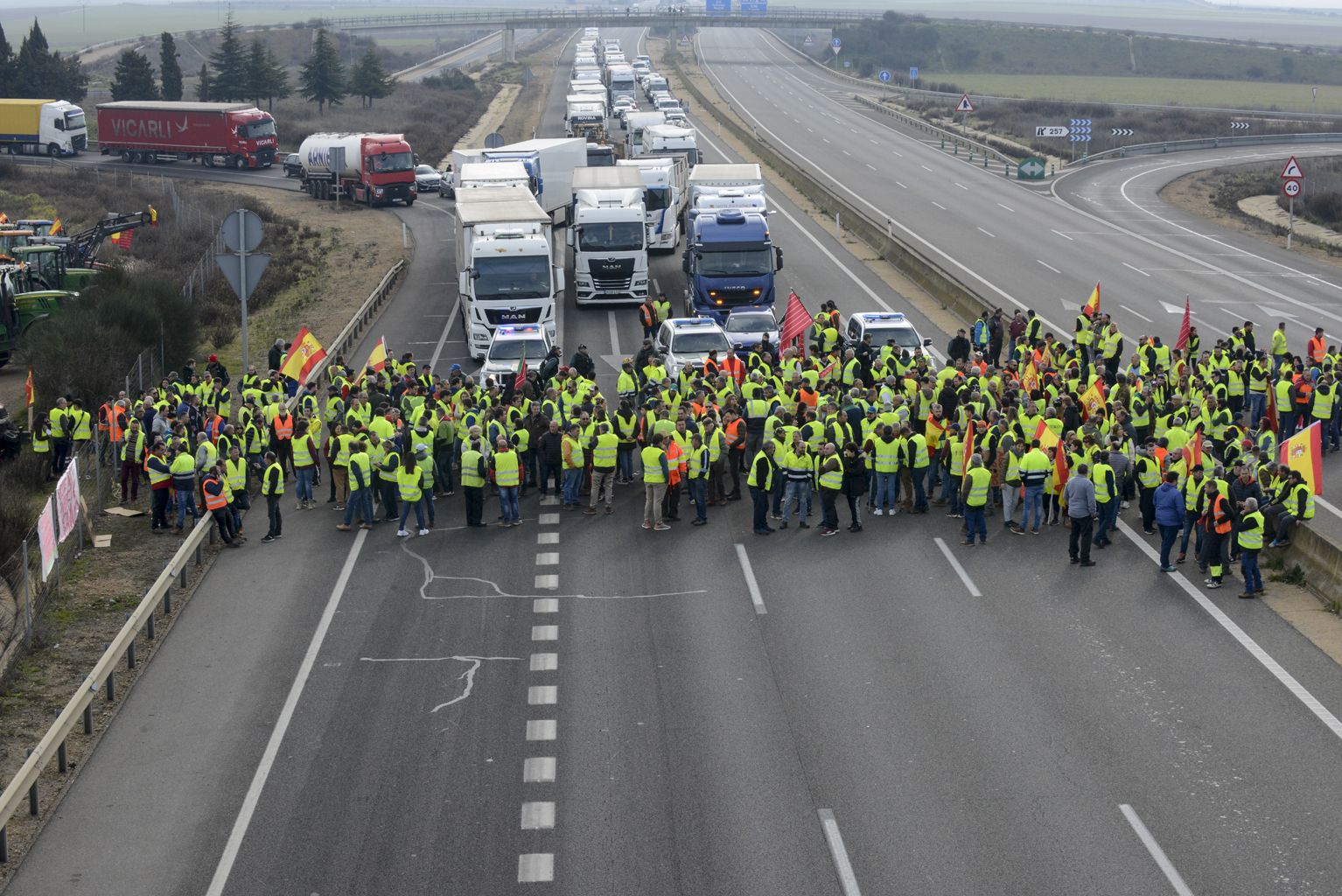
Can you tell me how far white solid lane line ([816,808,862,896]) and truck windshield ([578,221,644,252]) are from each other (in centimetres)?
2910

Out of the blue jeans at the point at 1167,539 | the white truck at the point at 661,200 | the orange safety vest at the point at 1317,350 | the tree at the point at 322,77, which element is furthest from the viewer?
the tree at the point at 322,77

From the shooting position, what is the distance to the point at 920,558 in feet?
72.5

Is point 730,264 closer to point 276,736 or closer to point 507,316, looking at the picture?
point 507,316

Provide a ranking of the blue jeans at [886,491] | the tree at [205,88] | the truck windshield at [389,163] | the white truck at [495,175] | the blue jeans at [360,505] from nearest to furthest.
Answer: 1. the blue jeans at [360,505]
2. the blue jeans at [886,491]
3. the white truck at [495,175]
4. the truck windshield at [389,163]
5. the tree at [205,88]

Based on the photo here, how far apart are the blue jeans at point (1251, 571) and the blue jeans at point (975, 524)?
362cm

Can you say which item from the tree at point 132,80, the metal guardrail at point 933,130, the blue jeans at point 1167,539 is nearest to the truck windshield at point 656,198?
the blue jeans at point 1167,539

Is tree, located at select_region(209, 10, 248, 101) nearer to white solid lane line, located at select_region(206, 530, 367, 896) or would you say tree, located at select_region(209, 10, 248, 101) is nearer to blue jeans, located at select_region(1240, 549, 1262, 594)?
white solid lane line, located at select_region(206, 530, 367, 896)

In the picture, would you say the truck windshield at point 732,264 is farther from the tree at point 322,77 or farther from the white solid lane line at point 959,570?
the tree at point 322,77

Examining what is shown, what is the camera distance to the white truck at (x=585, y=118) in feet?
257

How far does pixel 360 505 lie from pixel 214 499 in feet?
7.28

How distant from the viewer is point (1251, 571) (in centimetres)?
2030

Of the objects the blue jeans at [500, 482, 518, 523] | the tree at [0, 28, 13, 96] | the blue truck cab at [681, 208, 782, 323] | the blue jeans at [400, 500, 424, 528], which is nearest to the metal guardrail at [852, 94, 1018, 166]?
the blue truck cab at [681, 208, 782, 323]

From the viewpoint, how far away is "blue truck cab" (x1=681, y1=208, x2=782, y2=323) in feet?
127

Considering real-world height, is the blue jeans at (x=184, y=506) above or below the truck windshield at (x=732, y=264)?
below
